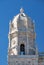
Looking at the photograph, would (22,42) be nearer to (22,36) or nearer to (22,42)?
(22,42)

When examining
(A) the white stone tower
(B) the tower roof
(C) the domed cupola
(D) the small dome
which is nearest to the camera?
(A) the white stone tower

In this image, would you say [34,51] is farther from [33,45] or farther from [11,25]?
[11,25]

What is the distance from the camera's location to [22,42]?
8219cm

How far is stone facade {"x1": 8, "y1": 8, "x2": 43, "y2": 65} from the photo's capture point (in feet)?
261

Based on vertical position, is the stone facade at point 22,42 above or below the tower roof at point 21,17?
below

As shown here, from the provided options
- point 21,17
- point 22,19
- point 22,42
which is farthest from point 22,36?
point 21,17

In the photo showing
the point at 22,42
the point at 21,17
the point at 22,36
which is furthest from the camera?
the point at 21,17

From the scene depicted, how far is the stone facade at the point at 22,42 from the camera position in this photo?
261 ft

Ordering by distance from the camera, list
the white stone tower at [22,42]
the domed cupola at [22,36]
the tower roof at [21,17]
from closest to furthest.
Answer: the white stone tower at [22,42] < the domed cupola at [22,36] < the tower roof at [21,17]

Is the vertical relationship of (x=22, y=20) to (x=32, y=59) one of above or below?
above

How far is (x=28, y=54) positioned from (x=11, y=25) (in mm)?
7919

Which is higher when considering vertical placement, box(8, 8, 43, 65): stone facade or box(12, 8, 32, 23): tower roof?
box(12, 8, 32, 23): tower roof

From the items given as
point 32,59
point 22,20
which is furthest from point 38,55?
point 22,20

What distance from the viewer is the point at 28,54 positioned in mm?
80625
